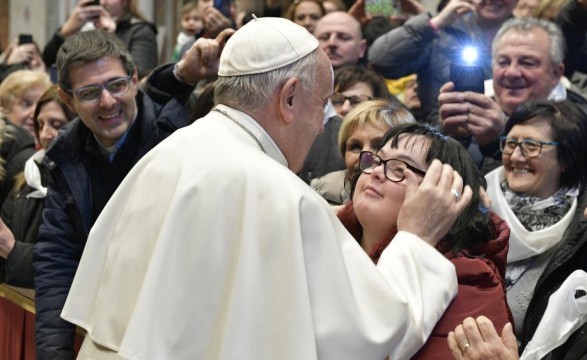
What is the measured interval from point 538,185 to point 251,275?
202cm

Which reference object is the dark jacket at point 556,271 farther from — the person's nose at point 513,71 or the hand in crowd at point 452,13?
the hand in crowd at point 452,13

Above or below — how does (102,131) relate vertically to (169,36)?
above

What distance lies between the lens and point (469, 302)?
303cm

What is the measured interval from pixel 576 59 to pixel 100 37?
261 centimetres

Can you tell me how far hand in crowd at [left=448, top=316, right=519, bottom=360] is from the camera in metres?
2.90

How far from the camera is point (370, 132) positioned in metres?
4.32

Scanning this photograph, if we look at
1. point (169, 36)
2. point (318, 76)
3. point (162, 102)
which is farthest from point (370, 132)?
point (169, 36)

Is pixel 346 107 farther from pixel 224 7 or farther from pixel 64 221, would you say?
pixel 64 221

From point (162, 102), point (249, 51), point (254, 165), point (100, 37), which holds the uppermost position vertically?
point (249, 51)

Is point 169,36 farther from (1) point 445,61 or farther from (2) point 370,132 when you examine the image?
(2) point 370,132

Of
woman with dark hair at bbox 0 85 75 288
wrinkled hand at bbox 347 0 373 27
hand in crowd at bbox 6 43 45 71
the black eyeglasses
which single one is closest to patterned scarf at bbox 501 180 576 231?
the black eyeglasses

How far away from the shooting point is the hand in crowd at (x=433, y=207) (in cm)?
299

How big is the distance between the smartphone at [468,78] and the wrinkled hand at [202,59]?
1084mm

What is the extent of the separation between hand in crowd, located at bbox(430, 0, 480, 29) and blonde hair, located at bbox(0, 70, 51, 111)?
103 inches
